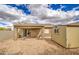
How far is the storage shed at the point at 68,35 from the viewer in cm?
211

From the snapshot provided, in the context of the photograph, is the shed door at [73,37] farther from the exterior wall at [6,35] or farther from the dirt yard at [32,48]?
the exterior wall at [6,35]

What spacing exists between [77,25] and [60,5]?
14.0 inches

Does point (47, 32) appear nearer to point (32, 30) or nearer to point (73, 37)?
point (32, 30)

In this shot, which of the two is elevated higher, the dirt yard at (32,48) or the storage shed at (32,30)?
the storage shed at (32,30)

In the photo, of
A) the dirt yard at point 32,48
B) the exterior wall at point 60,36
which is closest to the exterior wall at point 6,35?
the dirt yard at point 32,48

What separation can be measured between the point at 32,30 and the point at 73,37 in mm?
561

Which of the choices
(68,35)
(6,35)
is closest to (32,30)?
(6,35)

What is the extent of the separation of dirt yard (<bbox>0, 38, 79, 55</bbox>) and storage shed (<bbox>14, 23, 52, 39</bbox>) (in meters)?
0.07

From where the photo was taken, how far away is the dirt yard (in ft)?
6.93

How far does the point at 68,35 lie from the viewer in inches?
83.2
